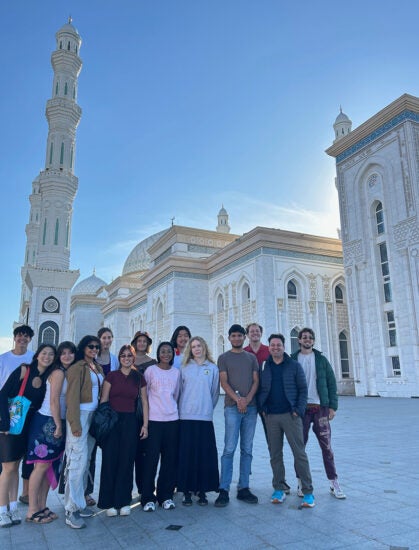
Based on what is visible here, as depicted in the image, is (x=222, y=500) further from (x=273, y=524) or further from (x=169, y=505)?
(x=273, y=524)

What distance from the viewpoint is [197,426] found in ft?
13.1

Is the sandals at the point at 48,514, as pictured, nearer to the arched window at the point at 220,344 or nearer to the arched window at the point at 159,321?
the arched window at the point at 220,344

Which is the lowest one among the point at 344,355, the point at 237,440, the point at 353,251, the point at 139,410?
the point at 237,440

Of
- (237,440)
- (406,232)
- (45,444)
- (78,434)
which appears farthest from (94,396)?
(406,232)

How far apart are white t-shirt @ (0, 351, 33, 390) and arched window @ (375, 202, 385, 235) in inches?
602

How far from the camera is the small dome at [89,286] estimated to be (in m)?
47.5

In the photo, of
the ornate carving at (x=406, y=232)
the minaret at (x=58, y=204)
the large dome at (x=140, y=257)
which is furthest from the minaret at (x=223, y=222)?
the ornate carving at (x=406, y=232)

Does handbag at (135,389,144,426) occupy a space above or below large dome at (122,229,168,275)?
below

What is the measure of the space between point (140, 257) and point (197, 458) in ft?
117

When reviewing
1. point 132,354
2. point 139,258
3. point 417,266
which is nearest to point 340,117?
point 417,266

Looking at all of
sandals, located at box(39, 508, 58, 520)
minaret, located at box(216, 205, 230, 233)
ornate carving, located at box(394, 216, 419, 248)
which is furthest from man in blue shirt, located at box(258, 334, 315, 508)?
minaret, located at box(216, 205, 230, 233)

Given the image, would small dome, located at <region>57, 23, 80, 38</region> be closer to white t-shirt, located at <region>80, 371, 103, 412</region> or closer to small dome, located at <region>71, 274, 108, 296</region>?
small dome, located at <region>71, 274, 108, 296</region>

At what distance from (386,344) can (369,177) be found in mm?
6738

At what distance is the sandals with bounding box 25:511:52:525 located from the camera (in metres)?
3.33
